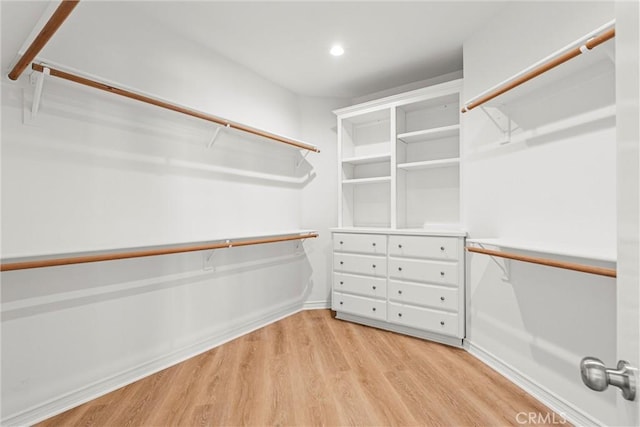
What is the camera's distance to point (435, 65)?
3016 mm

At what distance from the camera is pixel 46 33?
118 cm

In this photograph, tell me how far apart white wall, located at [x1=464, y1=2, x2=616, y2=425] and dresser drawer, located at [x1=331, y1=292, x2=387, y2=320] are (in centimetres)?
78

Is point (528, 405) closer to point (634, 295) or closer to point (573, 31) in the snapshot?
point (634, 295)

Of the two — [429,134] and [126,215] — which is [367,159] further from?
[126,215]

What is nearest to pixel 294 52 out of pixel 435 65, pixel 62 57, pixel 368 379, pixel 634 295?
pixel 435 65

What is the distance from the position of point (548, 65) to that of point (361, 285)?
2.25 meters

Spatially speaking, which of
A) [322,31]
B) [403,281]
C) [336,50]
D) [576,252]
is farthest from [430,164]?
[576,252]

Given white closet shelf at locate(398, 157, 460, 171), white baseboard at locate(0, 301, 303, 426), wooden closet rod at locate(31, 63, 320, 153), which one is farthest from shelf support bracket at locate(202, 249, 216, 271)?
white closet shelf at locate(398, 157, 460, 171)

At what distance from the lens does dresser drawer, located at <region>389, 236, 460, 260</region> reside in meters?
2.62

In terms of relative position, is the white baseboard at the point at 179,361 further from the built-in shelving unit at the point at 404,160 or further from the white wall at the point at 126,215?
the built-in shelving unit at the point at 404,160

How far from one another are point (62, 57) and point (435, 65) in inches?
114

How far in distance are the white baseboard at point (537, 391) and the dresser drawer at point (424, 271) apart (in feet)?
1.79

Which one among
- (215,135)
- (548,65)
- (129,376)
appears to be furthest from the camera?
(215,135)

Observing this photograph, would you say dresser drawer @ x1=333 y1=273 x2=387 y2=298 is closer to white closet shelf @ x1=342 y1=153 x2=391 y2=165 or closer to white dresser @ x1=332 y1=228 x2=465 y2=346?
white dresser @ x1=332 y1=228 x2=465 y2=346
